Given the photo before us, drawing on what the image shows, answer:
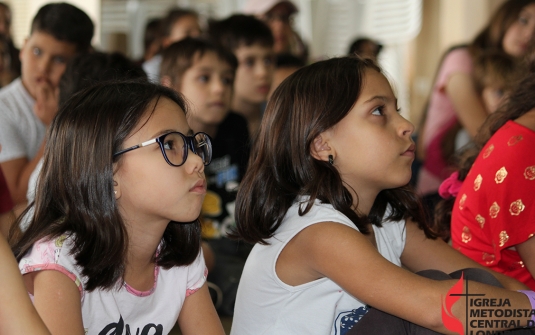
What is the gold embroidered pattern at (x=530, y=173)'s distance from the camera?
1455 millimetres

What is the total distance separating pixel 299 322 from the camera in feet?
4.50

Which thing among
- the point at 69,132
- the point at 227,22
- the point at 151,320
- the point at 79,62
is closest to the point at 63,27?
the point at 79,62

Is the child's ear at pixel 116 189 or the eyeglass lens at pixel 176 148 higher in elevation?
the eyeglass lens at pixel 176 148

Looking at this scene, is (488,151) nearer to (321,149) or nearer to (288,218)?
(321,149)

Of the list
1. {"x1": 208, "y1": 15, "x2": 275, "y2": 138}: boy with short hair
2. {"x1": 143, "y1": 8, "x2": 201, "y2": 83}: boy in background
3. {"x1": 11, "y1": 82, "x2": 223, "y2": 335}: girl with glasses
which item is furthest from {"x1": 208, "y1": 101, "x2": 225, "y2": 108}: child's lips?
{"x1": 11, "y1": 82, "x2": 223, "y2": 335}: girl with glasses

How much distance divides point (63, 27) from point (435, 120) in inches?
68.8

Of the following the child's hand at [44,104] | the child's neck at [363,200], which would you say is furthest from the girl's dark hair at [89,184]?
the child's hand at [44,104]

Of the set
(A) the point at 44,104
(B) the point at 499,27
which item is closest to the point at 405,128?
(A) the point at 44,104

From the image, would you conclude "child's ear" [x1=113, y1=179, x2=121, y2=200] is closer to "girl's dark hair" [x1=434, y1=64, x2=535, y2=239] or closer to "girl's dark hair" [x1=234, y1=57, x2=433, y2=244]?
"girl's dark hair" [x1=234, y1=57, x2=433, y2=244]

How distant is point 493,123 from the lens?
1703 millimetres

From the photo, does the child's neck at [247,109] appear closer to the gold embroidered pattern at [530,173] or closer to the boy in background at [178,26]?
the boy in background at [178,26]

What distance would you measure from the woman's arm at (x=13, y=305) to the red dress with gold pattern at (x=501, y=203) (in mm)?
1028

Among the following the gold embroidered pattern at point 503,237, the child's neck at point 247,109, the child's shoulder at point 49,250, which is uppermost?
the child's shoulder at point 49,250

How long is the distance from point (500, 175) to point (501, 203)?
0.21ft
